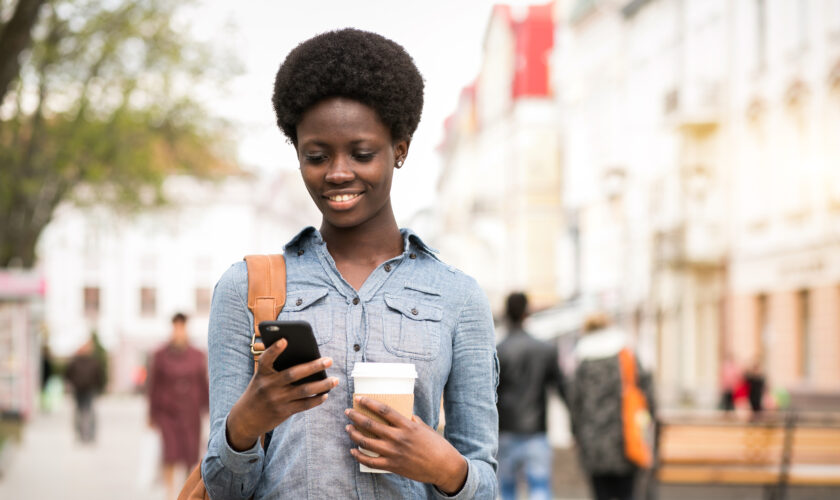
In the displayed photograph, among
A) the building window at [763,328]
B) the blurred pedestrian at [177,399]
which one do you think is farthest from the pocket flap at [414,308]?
the building window at [763,328]

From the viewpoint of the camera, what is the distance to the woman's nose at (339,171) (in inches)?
96.7

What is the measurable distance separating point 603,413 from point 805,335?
18.1 m

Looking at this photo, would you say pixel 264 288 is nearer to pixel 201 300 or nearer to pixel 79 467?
pixel 79 467

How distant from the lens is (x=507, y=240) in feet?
184

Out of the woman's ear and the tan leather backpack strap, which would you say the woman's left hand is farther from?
the woman's ear

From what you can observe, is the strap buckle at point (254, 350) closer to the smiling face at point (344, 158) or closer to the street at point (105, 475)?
the smiling face at point (344, 158)

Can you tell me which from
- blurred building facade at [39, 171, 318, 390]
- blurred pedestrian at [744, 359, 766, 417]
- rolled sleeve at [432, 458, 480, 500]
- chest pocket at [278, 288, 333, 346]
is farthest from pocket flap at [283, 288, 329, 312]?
blurred building facade at [39, 171, 318, 390]

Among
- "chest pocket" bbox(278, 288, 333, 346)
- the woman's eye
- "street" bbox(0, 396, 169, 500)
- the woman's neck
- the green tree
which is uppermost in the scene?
the green tree

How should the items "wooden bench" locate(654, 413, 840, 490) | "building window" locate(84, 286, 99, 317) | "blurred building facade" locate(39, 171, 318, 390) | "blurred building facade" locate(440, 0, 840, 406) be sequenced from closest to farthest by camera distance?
1. "wooden bench" locate(654, 413, 840, 490)
2. "blurred building facade" locate(440, 0, 840, 406)
3. "blurred building facade" locate(39, 171, 318, 390)
4. "building window" locate(84, 286, 99, 317)

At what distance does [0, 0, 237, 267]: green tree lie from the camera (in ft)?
85.3

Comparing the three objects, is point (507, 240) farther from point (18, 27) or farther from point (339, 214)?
point (339, 214)

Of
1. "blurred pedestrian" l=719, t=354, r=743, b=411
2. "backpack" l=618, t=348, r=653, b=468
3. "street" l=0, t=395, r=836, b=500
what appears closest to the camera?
"backpack" l=618, t=348, r=653, b=468

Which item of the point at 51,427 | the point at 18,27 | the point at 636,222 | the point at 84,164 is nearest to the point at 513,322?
the point at 18,27

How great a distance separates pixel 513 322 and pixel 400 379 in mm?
7589
